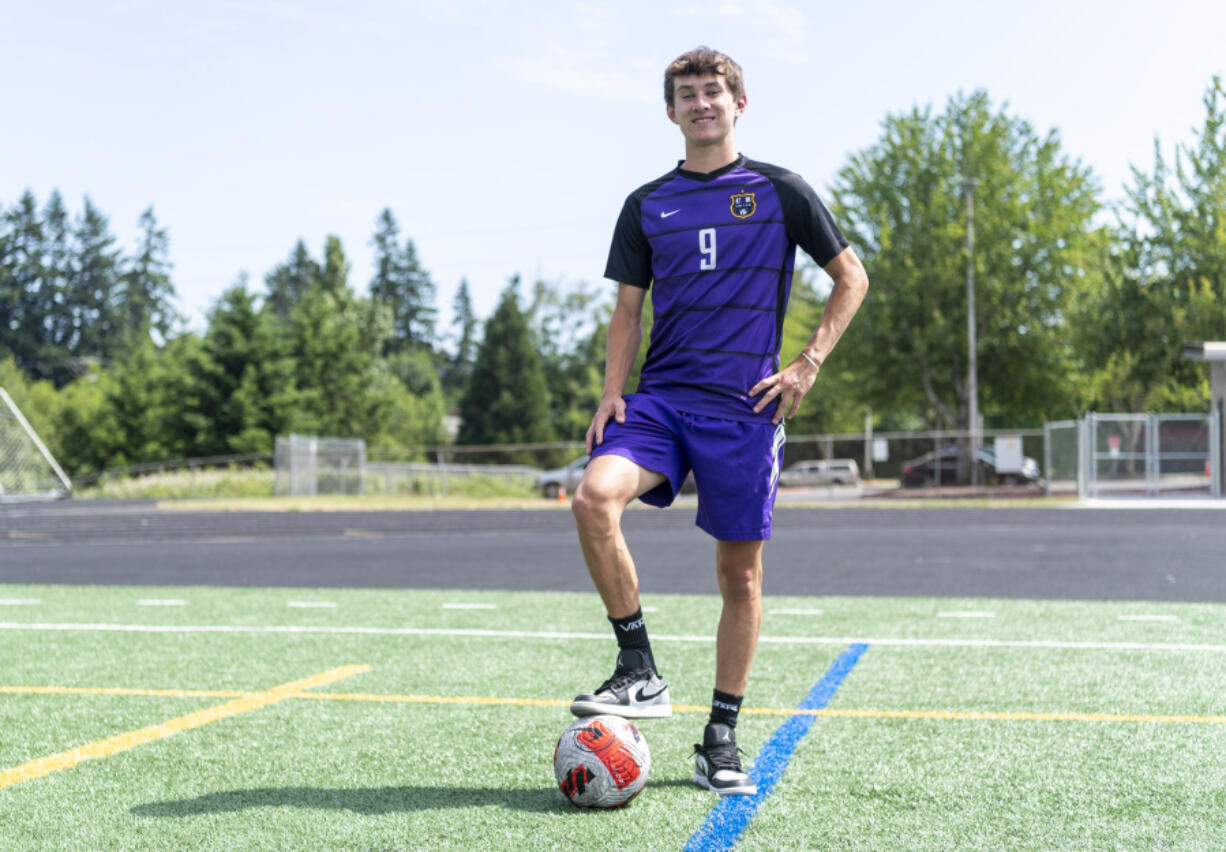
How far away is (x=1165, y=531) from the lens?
18.0 m

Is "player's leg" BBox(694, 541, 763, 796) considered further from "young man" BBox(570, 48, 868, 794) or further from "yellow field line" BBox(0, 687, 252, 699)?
"yellow field line" BBox(0, 687, 252, 699)

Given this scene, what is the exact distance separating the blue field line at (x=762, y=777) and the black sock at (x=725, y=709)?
186 mm

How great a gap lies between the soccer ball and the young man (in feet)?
0.32

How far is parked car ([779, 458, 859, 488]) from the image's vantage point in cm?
4128

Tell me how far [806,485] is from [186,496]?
20.4m

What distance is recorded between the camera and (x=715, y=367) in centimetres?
372

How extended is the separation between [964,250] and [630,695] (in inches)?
1424

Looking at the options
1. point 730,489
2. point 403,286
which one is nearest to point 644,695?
point 730,489

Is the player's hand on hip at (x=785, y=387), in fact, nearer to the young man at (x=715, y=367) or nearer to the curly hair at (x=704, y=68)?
the young man at (x=715, y=367)

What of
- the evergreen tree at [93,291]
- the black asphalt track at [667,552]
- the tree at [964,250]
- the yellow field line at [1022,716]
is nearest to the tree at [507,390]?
the tree at [964,250]

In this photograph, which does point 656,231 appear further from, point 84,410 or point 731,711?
point 84,410

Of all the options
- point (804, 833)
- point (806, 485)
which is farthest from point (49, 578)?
point (806, 485)

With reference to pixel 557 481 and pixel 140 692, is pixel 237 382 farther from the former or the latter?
pixel 140 692

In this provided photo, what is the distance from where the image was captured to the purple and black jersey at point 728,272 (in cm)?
371
